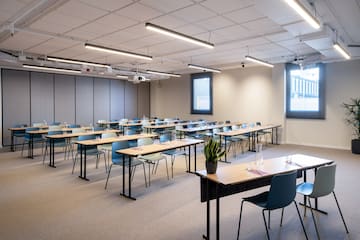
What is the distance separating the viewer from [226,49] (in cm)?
732

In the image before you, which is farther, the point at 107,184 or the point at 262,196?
the point at 107,184

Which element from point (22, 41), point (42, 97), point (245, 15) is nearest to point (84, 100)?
point (42, 97)

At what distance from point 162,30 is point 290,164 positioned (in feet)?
10.3

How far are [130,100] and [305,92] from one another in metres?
8.37

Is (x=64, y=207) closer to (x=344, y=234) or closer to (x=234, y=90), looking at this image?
(x=344, y=234)

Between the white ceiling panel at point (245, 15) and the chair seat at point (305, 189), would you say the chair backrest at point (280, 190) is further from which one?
the white ceiling panel at point (245, 15)

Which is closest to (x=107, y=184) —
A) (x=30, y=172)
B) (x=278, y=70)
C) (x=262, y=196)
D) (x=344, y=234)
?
(x=30, y=172)

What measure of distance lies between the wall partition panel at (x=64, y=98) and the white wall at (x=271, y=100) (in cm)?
487

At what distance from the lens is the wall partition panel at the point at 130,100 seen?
12938mm

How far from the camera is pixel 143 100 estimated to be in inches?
543

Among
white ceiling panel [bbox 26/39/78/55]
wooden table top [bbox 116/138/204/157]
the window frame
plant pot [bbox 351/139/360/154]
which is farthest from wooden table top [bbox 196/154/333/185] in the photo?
the window frame

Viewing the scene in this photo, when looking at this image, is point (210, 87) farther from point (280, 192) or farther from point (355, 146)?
point (280, 192)

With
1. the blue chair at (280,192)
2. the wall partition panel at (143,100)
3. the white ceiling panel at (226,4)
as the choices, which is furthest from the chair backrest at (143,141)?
the wall partition panel at (143,100)

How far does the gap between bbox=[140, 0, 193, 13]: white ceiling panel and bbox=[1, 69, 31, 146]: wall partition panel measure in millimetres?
7533
